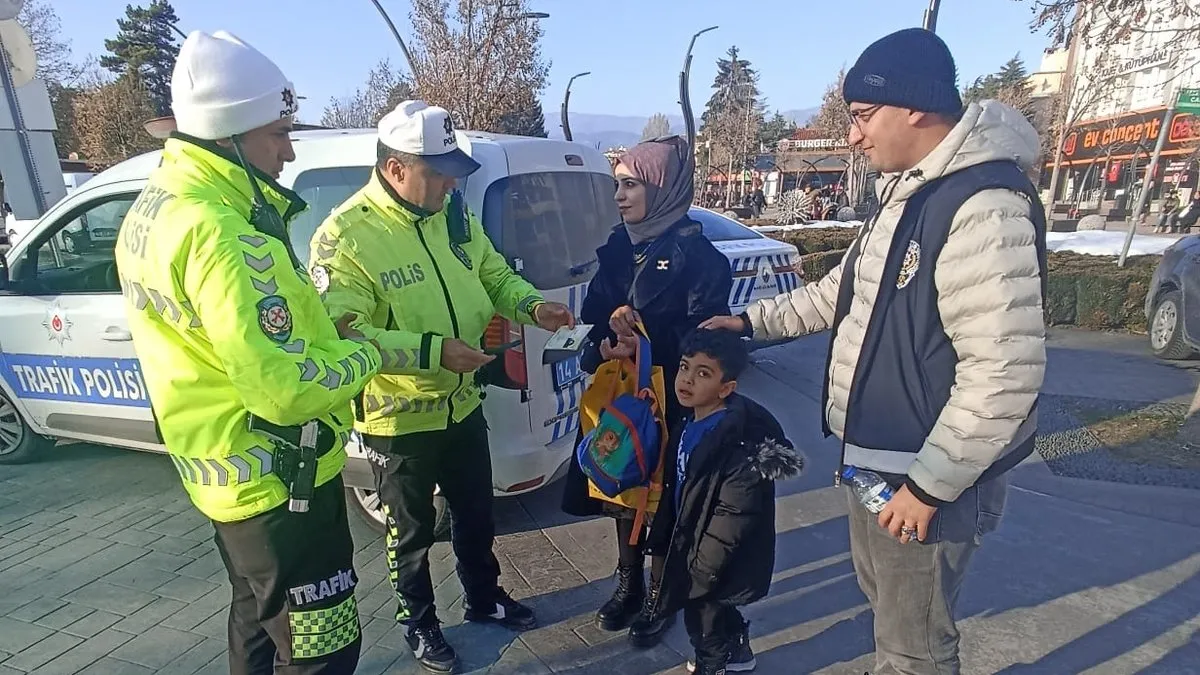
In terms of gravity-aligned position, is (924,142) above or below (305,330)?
above

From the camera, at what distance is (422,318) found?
243 centimetres

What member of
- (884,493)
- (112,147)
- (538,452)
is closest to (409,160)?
(538,452)

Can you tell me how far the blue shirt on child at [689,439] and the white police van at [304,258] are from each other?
0.86 m

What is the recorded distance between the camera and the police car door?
12.8 ft

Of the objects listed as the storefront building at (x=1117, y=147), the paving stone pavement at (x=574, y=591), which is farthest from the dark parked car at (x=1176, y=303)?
the storefront building at (x=1117, y=147)

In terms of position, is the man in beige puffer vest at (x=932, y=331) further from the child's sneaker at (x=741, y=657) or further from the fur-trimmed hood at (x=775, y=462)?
the child's sneaker at (x=741, y=657)

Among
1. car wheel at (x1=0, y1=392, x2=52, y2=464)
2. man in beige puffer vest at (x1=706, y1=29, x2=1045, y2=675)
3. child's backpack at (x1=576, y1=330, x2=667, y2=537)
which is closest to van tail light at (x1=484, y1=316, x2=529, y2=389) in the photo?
child's backpack at (x1=576, y1=330, x2=667, y2=537)

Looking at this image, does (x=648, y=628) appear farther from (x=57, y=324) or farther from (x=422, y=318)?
(x=57, y=324)

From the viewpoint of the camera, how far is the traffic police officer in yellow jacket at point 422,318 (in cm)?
232

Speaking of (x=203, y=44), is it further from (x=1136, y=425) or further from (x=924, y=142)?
(x=1136, y=425)

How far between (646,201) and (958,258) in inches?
52.0

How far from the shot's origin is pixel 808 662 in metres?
2.84

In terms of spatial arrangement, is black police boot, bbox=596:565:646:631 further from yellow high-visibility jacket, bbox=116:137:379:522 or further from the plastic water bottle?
yellow high-visibility jacket, bbox=116:137:379:522

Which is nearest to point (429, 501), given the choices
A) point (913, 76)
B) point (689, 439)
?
point (689, 439)
